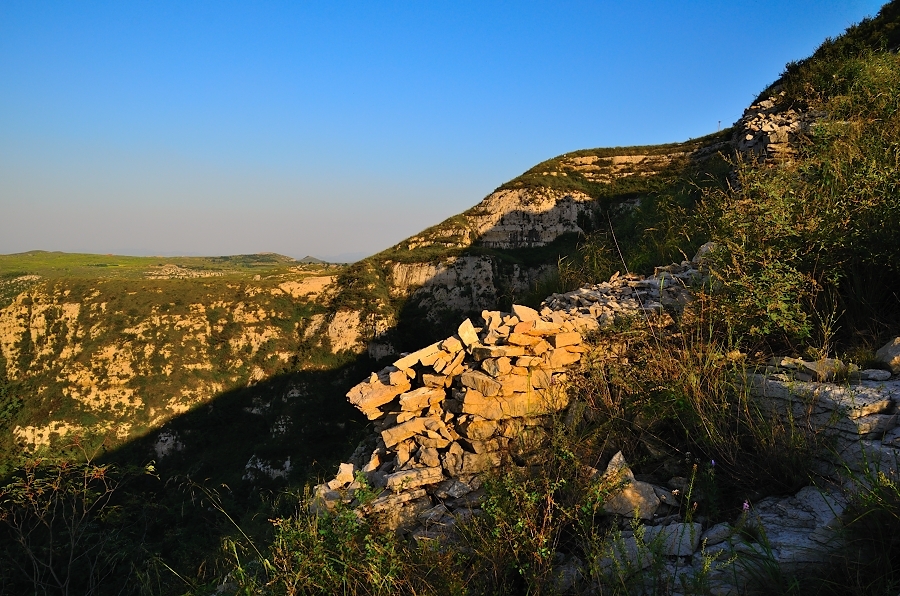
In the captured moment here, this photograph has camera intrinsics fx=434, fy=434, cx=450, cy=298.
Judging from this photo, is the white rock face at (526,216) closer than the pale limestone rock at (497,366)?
No

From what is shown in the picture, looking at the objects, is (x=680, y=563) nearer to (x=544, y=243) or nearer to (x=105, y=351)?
(x=544, y=243)

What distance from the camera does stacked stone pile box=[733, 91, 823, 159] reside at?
9.62 m

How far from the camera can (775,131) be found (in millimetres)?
10750

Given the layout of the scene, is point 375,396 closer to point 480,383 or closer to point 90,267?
point 480,383

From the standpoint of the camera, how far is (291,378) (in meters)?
38.9

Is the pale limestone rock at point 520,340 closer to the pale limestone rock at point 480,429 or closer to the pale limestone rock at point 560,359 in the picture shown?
the pale limestone rock at point 560,359

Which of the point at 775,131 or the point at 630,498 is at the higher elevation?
the point at 775,131

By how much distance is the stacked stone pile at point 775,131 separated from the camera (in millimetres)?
9617

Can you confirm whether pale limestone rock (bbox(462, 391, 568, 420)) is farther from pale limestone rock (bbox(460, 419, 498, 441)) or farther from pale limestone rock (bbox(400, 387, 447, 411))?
pale limestone rock (bbox(400, 387, 447, 411))

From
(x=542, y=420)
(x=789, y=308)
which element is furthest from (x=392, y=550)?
(x=789, y=308)

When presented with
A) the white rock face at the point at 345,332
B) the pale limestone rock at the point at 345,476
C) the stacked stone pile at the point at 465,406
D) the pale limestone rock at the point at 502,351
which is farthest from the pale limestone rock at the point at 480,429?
the white rock face at the point at 345,332

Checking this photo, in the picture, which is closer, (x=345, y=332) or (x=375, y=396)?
(x=375, y=396)

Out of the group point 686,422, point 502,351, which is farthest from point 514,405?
point 686,422

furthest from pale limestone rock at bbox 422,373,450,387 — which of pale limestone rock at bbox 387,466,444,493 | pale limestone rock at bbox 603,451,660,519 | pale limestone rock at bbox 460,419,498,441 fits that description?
pale limestone rock at bbox 603,451,660,519
